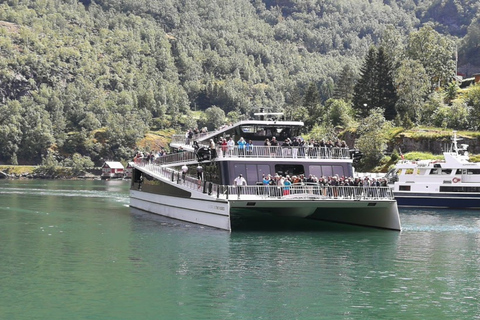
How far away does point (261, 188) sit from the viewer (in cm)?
3953

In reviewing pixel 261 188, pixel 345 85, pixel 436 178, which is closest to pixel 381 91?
pixel 436 178

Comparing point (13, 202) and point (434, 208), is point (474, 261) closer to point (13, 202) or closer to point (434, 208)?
point (434, 208)

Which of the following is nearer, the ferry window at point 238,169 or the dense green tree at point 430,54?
the ferry window at point 238,169

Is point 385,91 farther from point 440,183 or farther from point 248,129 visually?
point 248,129

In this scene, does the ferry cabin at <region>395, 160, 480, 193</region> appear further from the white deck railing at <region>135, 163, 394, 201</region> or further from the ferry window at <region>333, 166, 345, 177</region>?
the white deck railing at <region>135, 163, 394, 201</region>

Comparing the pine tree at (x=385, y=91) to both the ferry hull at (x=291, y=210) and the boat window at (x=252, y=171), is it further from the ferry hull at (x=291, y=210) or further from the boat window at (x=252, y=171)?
the boat window at (x=252, y=171)

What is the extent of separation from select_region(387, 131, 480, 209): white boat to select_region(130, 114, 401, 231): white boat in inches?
778

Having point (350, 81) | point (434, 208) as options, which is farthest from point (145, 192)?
point (350, 81)

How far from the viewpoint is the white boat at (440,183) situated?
62875 mm

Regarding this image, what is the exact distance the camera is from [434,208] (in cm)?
6412

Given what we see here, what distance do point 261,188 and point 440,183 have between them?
96.1ft

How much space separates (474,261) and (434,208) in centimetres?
3307

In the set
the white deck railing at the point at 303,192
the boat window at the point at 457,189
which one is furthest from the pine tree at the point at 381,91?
the white deck railing at the point at 303,192

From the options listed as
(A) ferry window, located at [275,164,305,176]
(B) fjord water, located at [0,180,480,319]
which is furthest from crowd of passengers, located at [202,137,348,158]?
(B) fjord water, located at [0,180,480,319]
